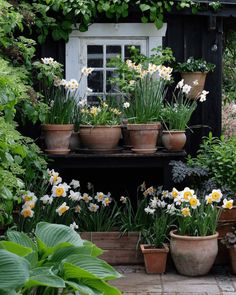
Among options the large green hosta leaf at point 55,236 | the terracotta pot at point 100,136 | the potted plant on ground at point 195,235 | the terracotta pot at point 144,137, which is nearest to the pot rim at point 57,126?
the terracotta pot at point 100,136

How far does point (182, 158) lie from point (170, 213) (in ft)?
3.50

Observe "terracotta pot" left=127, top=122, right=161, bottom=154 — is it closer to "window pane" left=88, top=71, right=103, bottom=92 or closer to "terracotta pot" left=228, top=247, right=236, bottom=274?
"window pane" left=88, top=71, right=103, bottom=92

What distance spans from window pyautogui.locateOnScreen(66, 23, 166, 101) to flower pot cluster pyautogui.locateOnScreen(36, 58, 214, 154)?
46cm

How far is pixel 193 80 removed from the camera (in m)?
7.75

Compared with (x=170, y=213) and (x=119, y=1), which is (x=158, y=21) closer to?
(x=119, y=1)

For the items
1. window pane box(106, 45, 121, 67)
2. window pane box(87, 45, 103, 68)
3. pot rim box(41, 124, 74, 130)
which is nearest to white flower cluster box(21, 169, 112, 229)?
pot rim box(41, 124, 74, 130)

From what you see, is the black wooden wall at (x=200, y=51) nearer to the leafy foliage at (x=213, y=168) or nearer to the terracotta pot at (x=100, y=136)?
the leafy foliage at (x=213, y=168)

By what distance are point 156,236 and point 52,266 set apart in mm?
2853

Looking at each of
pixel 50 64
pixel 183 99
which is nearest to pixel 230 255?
pixel 183 99


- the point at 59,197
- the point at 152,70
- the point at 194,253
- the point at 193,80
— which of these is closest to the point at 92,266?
the point at 194,253

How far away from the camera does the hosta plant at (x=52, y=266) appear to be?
3.57 meters

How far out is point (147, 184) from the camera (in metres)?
8.23

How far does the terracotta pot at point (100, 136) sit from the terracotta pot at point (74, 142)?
0.16 m

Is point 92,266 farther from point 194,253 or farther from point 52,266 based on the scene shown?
point 194,253
